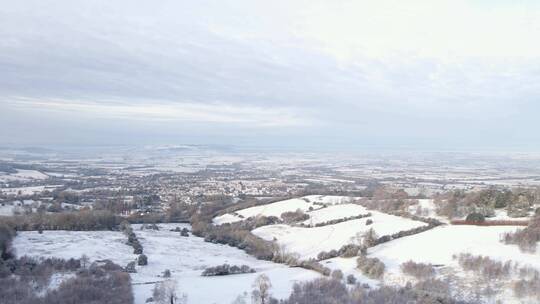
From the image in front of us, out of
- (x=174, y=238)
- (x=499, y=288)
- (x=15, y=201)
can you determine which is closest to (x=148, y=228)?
(x=174, y=238)

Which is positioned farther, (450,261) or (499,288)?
(450,261)

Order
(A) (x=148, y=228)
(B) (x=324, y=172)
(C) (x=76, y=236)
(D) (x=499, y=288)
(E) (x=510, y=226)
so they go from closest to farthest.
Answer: (D) (x=499, y=288), (E) (x=510, y=226), (C) (x=76, y=236), (A) (x=148, y=228), (B) (x=324, y=172)

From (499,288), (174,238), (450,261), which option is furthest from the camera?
(174,238)

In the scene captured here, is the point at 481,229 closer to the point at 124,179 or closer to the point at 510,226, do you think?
the point at 510,226

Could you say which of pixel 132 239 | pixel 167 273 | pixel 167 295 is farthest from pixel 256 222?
pixel 167 295

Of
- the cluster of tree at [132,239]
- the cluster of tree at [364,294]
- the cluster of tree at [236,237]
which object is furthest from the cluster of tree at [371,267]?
the cluster of tree at [132,239]

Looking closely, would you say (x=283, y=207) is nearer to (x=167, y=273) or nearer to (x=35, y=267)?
(x=167, y=273)
